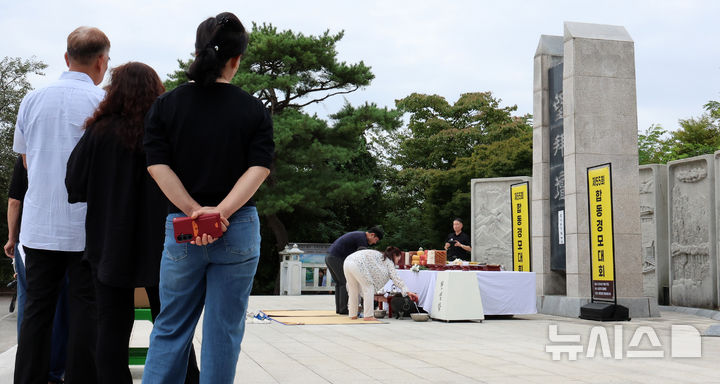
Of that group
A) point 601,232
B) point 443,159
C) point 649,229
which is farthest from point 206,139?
point 443,159

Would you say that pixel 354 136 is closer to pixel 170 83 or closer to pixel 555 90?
pixel 170 83

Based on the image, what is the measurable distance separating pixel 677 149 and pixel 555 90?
63.8 ft

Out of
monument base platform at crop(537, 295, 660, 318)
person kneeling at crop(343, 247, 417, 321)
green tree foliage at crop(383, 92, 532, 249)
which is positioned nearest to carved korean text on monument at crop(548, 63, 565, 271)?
monument base platform at crop(537, 295, 660, 318)

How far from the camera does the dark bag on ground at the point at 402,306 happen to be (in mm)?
10383

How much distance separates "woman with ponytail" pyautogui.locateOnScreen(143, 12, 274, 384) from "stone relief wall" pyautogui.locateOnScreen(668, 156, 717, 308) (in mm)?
10999

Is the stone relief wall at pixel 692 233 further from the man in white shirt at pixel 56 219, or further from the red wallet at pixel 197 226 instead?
the red wallet at pixel 197 226

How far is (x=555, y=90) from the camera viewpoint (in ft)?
41.0

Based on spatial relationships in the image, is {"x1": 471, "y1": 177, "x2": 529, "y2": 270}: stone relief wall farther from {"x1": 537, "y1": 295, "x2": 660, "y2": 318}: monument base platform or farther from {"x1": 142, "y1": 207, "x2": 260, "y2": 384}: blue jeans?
{"x1": 142, "y1": 207, "x2": 260, "y2": 384}: blue jeans

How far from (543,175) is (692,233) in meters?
2.70

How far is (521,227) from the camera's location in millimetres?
13711

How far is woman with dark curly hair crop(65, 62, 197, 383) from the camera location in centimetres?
283

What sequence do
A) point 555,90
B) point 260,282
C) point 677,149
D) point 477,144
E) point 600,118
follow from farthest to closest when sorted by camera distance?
point 477,144, point 677,149, point 260,282, point 555,90, point 600,118

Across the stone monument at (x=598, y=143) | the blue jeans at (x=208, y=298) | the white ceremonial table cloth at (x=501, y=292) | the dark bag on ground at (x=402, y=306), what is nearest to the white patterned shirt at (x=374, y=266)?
the dark bag on ground at (x=402, y=306)

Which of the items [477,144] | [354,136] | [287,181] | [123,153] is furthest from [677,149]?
[123,153]
